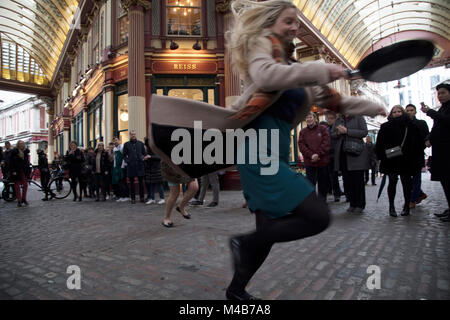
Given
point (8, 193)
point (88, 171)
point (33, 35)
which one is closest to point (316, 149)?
point (88, 171)

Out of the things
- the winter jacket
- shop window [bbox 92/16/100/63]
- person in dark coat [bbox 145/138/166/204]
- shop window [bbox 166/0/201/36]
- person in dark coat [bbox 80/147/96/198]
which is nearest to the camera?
the winter jacket

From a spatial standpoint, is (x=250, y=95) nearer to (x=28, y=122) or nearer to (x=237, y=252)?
(x=237, y=252)

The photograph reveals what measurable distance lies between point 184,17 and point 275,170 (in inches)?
501

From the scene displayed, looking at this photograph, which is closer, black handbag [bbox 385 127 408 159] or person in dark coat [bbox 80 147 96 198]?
black handbag [bbox 385 127 408 159]

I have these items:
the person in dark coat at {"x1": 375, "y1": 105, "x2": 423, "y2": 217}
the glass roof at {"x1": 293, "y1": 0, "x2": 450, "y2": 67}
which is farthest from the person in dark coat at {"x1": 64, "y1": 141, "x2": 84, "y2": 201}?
the glass roof at {"x1": 293, "y1": 0, "x2": 450, "y2": 67}

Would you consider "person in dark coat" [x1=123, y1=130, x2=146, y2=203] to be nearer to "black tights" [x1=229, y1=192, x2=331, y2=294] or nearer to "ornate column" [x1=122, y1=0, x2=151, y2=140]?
"ornate column" [x1=122, y1=0, x2=151, y2=140]

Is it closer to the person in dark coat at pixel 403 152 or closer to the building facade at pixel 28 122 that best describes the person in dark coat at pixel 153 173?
the person in dark coat at pixel 403 152

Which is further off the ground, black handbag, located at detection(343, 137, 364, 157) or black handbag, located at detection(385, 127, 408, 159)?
black handbag, located at detection(343, 137, 364, 157)

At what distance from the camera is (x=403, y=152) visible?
5062mm

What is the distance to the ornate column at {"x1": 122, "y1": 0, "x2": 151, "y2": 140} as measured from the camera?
1140 centimetres

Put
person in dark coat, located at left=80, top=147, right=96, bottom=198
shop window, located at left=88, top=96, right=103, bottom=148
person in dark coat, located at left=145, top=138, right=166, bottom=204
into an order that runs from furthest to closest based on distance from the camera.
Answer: shop window, located at left=88, top=96, right=103, bottom=148 < person in dark coat, located at left=80, top=147, right=96, bottom=198 < person in dark coat, located at left=145, top=138, right=166, bottom=204

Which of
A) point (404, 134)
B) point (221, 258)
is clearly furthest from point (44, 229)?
point (404, 134)

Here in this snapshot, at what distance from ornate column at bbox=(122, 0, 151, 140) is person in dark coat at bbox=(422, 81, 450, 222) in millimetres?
9582
